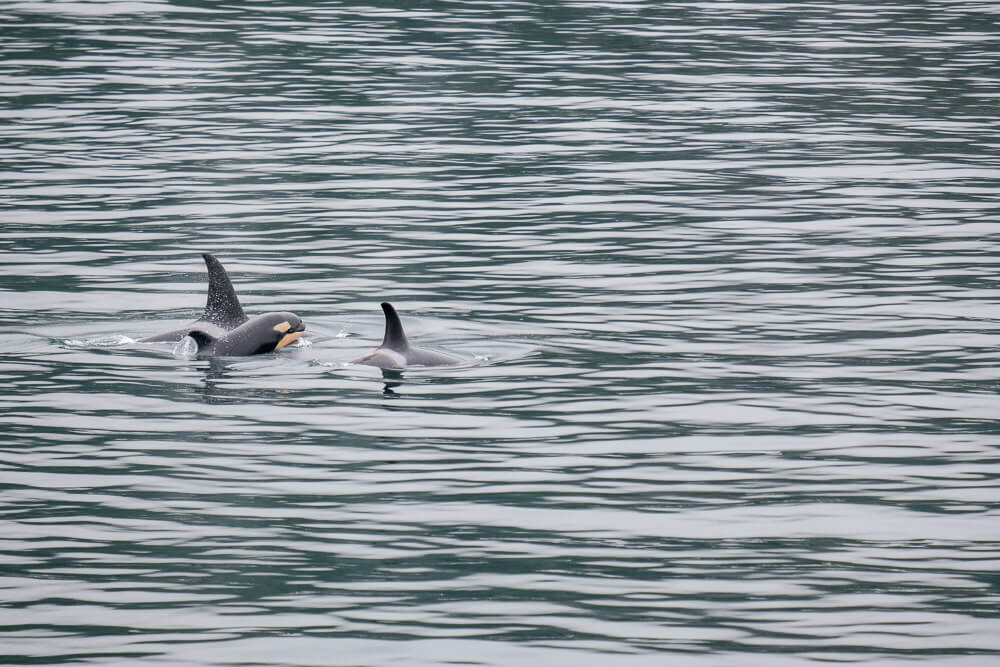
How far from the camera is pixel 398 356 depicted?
21328 mm

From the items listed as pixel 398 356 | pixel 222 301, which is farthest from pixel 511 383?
pixel 222 301

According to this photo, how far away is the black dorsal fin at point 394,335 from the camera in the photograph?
822 inches

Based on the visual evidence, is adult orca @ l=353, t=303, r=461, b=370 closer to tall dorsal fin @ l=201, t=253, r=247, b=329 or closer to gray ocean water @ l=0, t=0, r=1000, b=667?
gray ocean water @ l=0, t=0, r=1000, b=667

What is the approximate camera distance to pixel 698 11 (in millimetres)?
64062

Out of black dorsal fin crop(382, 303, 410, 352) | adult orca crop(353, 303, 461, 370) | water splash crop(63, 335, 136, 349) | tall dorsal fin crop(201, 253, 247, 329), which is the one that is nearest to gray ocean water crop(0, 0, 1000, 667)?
water splash crop(63, 335, 136, 349)

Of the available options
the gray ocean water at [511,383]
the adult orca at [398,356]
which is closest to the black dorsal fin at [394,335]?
the adult orca at [398,356]

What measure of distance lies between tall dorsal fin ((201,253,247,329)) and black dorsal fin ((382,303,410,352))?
7.66 ft

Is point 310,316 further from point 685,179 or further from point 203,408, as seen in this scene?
point 685,179

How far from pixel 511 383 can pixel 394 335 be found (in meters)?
1.47

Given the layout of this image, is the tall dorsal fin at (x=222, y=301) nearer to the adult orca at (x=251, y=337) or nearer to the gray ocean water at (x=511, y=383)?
the adult orca at (x=251, y=337)

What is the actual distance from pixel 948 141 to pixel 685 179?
6.63 m

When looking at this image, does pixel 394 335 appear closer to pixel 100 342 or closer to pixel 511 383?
pixel 511 383

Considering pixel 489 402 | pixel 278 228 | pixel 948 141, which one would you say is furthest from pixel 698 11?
pixel 489 402

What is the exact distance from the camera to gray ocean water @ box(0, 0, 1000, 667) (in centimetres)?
1386
